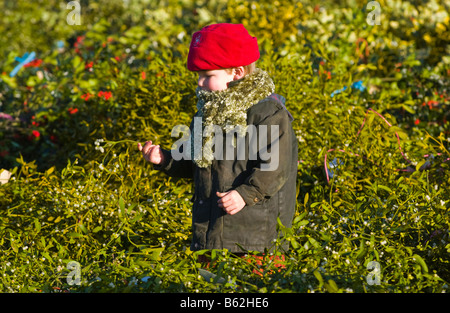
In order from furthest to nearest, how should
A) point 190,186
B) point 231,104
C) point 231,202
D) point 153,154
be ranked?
point 190,186 < point 153,154 < point 231,104 < point 231,202

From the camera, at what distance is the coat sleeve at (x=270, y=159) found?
2.62 m

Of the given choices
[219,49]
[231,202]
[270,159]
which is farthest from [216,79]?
[231,202]

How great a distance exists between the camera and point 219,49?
2688 mm

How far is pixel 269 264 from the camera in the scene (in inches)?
100

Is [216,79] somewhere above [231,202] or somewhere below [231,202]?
above

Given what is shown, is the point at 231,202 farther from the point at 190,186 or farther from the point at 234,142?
the point at 190,186

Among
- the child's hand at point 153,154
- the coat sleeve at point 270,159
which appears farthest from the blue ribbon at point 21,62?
the coat sleeve at point 270,159

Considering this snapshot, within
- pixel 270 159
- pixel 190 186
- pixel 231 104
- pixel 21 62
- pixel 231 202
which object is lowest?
pixel 190 186

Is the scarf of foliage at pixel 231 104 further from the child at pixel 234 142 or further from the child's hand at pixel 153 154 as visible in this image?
the child's hand at pixel 153 154

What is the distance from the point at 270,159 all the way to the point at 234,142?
0.20 meters

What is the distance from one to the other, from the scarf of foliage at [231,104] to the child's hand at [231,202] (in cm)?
21
